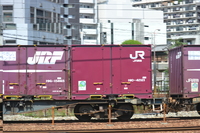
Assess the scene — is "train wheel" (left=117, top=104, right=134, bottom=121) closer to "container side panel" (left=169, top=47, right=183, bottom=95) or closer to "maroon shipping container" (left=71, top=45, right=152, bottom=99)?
"maroon shipping container" (left=71, top=45, right=152, bottom=99)

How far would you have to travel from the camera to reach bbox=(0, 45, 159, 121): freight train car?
64.4ft

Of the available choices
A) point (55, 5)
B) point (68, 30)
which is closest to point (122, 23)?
point (68, 30)

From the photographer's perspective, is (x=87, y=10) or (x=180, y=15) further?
(x=180, y=15)

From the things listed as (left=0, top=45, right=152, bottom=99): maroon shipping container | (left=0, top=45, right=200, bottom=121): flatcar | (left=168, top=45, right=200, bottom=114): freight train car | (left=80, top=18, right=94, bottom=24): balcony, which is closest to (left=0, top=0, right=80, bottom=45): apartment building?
(left=80, top=18, right=94, bottom=24): balcony

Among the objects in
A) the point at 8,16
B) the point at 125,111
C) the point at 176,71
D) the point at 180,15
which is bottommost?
the point at 125,111

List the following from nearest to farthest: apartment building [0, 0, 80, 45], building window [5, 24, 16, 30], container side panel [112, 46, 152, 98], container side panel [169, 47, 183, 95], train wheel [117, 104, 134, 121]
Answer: container side panel [112, 46, 152, 98]
train wheel [117, 104, 134, 121]
container side panel [169, 47, 183, 95]
apartment building [0, 0, 80, 45]
building window [5, 24, 16, 30]

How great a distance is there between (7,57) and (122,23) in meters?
78.0

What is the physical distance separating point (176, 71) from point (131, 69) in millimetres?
3652

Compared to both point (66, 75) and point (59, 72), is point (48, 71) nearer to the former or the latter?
point (59, 72)

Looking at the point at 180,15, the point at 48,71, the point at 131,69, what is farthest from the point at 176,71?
the point at 180,15

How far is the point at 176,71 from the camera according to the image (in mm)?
22000

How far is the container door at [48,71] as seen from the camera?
64.4 feet

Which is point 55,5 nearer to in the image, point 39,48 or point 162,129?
point 39,48

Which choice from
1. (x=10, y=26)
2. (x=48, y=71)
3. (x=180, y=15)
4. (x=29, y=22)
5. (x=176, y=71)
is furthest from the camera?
(x=180, y=15)
